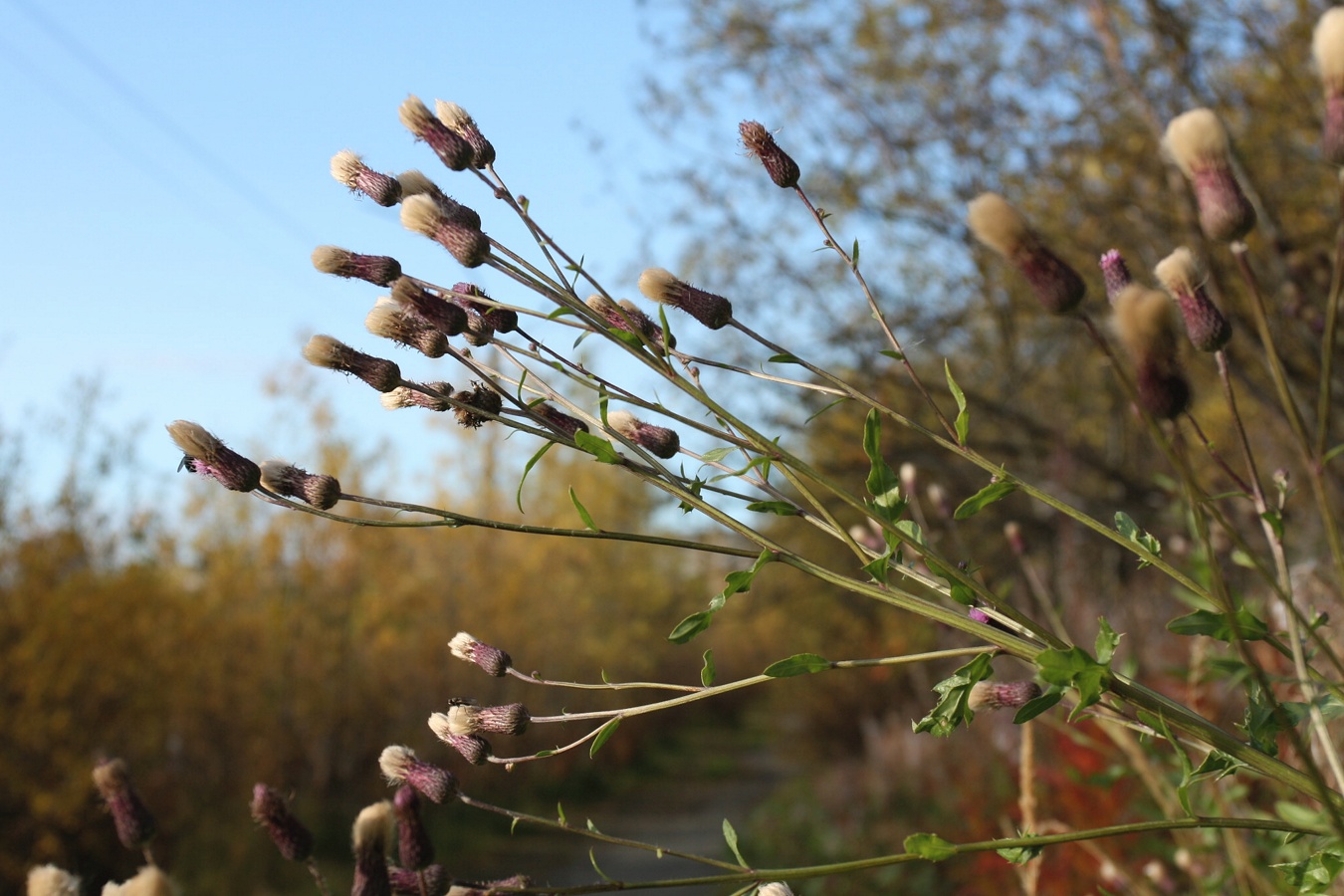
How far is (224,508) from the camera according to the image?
1081cm

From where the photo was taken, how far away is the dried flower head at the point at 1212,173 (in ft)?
3.25

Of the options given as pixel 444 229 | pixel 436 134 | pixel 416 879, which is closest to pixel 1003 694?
pixel 416 879

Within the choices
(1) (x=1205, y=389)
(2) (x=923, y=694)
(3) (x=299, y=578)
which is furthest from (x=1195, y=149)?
(2) (x=923, y=694)

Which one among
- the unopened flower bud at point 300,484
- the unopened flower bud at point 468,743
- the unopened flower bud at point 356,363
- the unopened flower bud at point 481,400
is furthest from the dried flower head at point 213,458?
the unopened flower bud at point 468,743

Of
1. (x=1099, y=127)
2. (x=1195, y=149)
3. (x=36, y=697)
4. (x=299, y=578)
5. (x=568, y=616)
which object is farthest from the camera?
(x=568, y=616)

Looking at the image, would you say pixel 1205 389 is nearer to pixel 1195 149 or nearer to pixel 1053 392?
pixel 1053 392

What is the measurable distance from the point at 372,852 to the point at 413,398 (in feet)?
1.81

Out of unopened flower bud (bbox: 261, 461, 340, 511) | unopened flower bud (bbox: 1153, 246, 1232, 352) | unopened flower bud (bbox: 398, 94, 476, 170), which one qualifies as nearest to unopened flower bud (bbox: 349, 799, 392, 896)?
unopened flower bud (bbox: 261, 461, 340, 511)

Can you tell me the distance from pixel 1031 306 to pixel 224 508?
7.72 metres

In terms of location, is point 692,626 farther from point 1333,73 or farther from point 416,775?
point 1333,73

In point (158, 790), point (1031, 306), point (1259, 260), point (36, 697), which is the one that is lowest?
point (158, 790)

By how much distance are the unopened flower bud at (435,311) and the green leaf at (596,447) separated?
0.21m

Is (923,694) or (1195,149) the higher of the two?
(923,694)

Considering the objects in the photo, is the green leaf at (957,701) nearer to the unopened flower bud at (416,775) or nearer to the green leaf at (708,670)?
the green leaf at (708,670)
